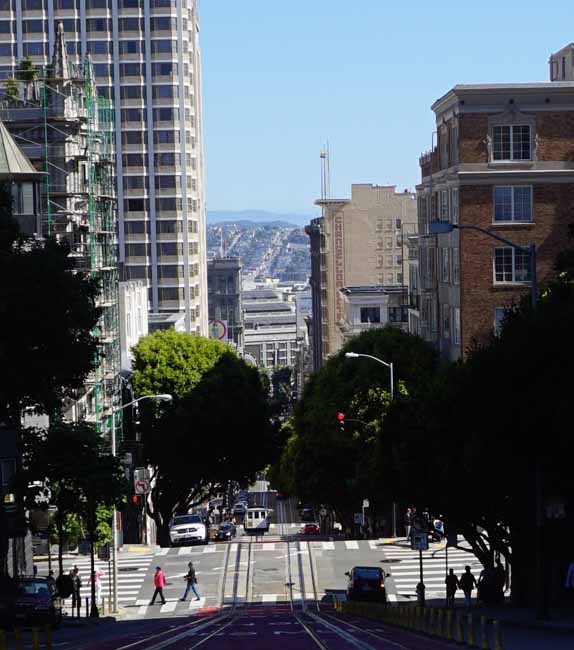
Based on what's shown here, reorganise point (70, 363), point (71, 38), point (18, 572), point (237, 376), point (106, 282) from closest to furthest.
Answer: point (70, 363) → point (18, 572) → point (106, 282) → point (237, 376) → point (71, 38)

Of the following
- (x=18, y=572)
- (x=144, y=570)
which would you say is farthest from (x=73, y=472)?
(x=144, y=570)

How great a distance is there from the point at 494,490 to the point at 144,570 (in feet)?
77.6

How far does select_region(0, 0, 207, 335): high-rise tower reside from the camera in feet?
439

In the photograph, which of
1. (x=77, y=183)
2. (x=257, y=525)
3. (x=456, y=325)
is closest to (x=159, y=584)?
(x=456, y=325)

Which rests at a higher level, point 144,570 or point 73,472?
point 73,472

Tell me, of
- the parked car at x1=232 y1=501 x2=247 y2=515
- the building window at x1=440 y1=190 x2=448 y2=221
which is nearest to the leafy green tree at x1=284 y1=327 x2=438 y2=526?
the building window at x1=440 y1=190 x2=448 y2=221

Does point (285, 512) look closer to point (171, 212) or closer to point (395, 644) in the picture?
point (171, 212)

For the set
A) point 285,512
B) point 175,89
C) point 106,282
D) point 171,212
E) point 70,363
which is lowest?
point 285,512

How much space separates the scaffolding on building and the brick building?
18.4m

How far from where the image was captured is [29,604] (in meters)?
37.5

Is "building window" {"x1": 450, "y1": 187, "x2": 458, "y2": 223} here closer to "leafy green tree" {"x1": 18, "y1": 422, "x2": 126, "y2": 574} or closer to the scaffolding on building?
the scaffolding on building

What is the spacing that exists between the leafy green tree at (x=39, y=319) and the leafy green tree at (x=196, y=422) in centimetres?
4466

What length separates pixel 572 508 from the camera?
134 ft

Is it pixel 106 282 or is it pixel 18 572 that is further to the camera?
pixel 106 282
